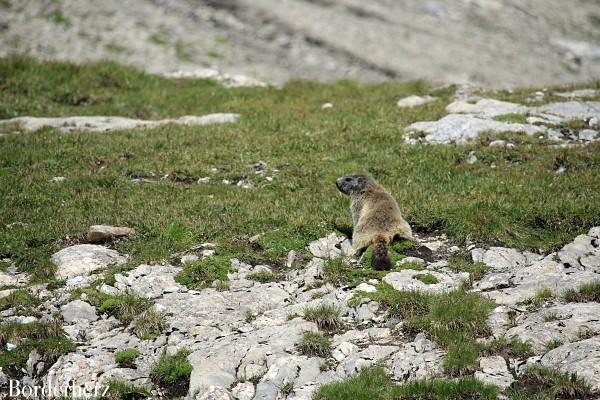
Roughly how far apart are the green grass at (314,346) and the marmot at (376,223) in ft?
8.16

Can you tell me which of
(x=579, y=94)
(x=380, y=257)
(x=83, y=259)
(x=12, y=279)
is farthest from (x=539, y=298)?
(x=579, y=94)

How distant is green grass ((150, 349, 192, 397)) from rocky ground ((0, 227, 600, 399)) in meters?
0.15

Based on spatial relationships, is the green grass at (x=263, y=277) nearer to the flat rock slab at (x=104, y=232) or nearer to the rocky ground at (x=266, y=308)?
the rocky ground at (x=266, y=308)

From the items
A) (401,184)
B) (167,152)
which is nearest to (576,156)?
(401,184)

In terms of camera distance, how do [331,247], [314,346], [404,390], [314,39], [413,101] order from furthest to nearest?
[314,39] < [413,101] < [331,247] < [314,346] < [404,390]

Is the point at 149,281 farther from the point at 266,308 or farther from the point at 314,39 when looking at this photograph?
the point at 314,39

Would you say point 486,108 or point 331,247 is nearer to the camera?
point 331,247

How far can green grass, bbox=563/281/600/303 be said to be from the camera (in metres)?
11.4

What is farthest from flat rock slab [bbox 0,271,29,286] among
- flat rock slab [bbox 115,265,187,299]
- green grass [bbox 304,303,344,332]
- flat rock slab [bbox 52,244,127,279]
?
green grass [bbox 304,303,344,332]

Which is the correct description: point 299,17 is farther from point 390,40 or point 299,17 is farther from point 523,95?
point 523,95

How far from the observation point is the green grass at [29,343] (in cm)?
1092

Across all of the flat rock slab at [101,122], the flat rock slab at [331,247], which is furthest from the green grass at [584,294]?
the flat rock slab at [101,122]

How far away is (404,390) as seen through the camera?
9.58 m

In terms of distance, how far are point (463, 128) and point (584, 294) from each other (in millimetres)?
10801
